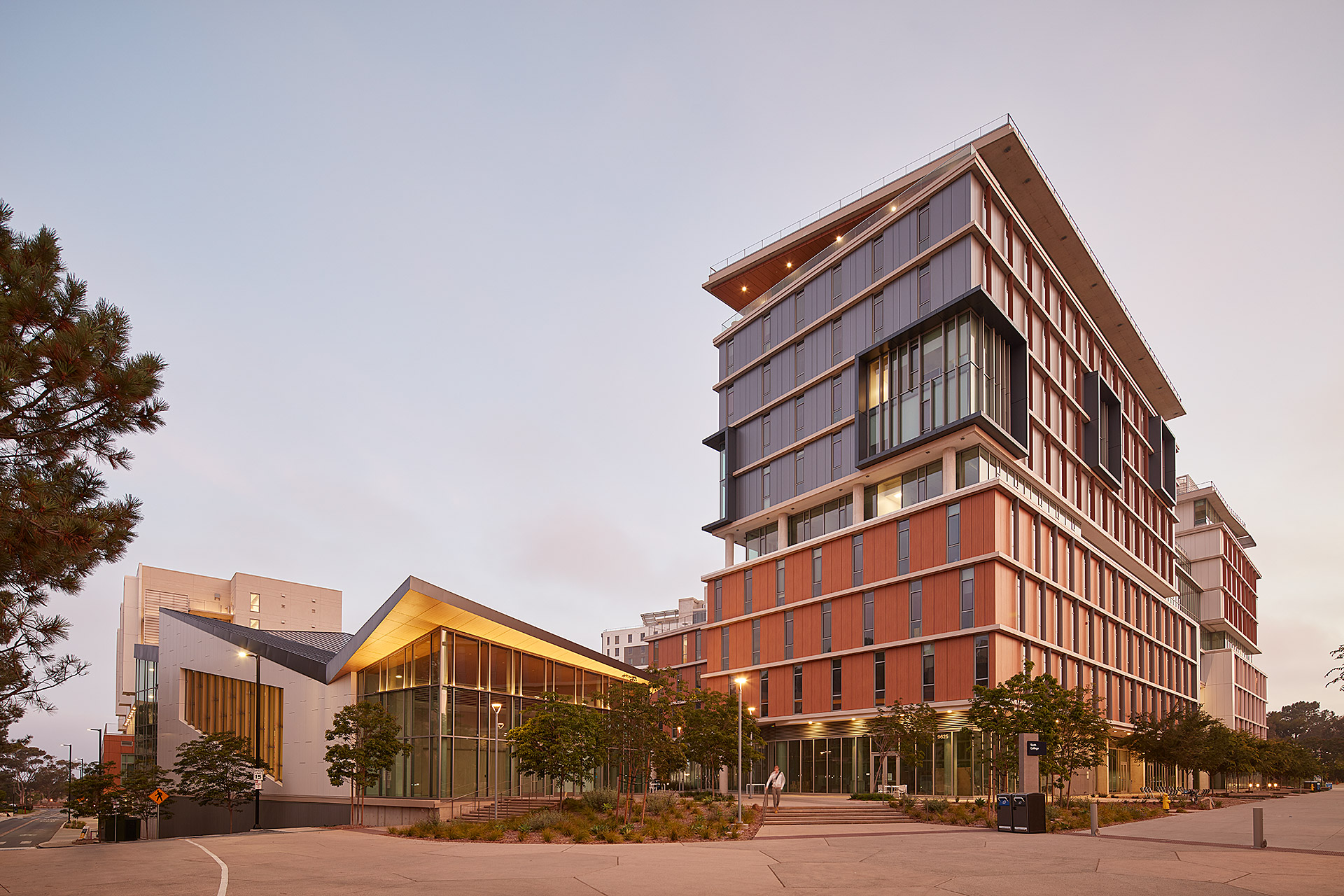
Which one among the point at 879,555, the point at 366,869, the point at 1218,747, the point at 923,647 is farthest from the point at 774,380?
the point at 366,869

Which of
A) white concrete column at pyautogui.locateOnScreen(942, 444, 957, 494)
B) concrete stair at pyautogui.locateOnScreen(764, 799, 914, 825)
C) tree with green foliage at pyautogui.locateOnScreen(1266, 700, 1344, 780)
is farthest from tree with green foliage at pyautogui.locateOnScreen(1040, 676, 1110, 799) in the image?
tree with green foliage at pyautogui.locateOnScreen(1266, 700, 1344, 780)

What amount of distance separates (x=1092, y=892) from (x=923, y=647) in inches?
1489

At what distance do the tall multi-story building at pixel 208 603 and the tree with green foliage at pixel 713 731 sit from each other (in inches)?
3037

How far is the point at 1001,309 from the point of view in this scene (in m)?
54.7

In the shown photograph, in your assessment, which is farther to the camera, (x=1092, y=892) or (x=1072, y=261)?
(x=1072, y=261)

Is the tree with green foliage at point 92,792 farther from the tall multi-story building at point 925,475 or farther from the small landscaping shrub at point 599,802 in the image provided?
the tall multi-story building at point 925,475

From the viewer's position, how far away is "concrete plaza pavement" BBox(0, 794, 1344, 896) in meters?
15.4

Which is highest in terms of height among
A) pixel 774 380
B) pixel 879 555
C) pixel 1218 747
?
pixel 774 380

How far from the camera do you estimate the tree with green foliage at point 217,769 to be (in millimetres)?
39812

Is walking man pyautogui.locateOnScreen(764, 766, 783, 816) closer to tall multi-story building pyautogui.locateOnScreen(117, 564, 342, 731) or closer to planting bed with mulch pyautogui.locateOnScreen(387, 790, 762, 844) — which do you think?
planting bed with mulch pyautogui.locateOnScreen(387, 790, 762, 844)

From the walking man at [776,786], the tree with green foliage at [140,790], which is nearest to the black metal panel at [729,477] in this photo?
the walking man at [776,786]

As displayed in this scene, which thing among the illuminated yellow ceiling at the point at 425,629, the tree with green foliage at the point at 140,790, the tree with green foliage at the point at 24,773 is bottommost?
the tree with green foliage at the point at 24,773

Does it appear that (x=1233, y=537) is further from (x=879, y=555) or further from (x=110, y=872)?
(x=110, y=872)

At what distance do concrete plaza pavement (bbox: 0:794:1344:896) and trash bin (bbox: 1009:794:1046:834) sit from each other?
83.2 inches
